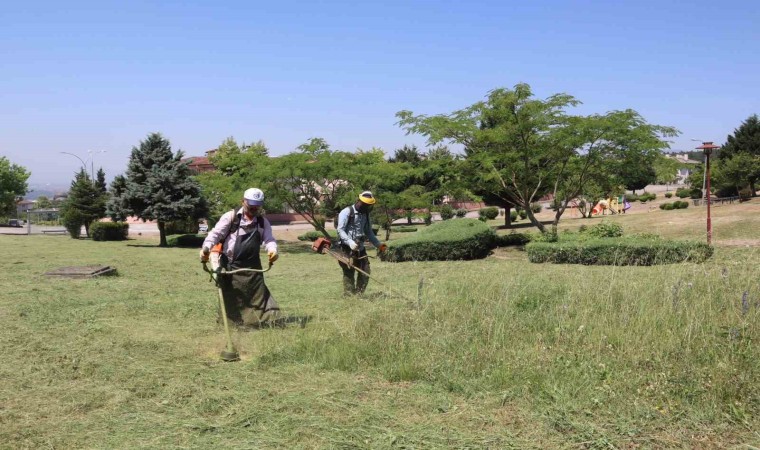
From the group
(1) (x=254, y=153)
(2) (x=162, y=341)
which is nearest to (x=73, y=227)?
(1) (x=254, y=153)

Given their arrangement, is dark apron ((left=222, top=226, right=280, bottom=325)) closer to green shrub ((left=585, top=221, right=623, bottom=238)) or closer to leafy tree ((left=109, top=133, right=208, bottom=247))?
green shrub ((left=585, top=221, right=623, bottom=238))

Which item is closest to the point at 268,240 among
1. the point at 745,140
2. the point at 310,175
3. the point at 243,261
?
the point at 243,261

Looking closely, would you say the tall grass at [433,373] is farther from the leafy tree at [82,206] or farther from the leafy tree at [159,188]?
the leafy tree at [82,206]

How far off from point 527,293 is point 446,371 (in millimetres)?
2167

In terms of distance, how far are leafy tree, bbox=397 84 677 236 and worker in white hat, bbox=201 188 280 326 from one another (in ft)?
37.1

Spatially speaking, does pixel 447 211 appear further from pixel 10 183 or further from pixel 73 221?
pixel 10 183

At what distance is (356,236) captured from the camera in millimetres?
8312

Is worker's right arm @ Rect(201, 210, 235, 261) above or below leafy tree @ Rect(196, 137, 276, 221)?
below

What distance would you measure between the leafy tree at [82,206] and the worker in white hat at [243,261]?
28.2 m

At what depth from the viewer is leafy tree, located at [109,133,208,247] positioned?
2595 cm

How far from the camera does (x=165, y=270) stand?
14164 millimetres

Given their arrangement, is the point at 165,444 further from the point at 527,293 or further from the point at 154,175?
the point at 154,175

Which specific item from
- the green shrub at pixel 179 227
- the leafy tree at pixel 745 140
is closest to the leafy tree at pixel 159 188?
the green shrub at pixel 179 227

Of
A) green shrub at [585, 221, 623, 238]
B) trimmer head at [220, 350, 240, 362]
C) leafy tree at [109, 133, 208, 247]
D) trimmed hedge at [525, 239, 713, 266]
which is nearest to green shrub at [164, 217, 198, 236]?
leafy tree at [109, 133, 208, 247]
